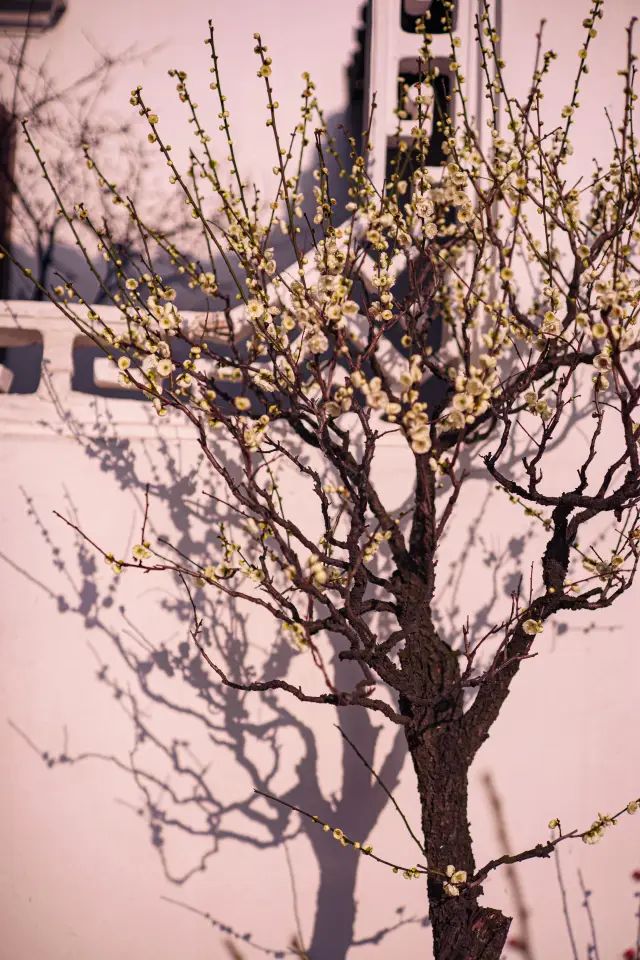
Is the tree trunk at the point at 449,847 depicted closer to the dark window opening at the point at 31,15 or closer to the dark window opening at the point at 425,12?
the dark window opening at the point at 425,12

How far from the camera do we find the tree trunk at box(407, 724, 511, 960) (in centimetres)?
293

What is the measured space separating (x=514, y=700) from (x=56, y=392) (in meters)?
3.06

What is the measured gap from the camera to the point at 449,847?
2.94 m

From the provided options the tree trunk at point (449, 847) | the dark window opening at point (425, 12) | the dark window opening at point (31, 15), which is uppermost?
the dark window opening at point (31, 15)

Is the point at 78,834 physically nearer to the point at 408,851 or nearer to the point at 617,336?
the point at 408,851

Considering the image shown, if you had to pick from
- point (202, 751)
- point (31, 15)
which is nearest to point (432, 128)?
point (31, 15)

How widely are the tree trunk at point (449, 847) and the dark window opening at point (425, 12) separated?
384 cm

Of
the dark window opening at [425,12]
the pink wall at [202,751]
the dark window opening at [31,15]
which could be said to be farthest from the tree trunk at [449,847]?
the dark window opening at [31,15]

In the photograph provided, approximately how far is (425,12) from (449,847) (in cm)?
441

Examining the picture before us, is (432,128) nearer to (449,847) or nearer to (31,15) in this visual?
(31,15)

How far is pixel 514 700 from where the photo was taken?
3.89 m

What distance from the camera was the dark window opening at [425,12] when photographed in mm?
4121

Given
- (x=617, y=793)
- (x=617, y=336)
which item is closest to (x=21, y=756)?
(x=617, y=793)

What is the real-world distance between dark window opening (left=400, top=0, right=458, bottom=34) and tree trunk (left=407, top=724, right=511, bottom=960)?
12.6 feet
